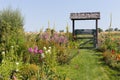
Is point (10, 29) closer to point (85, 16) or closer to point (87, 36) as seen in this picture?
point (87, 36)

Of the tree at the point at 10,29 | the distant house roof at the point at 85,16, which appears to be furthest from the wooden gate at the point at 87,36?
the tree at the point at 10,29

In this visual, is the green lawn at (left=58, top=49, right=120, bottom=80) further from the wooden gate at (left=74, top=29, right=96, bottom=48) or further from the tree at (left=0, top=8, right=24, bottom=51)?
the wooden gate at (left=74, top=29, right=96, bottom=48)

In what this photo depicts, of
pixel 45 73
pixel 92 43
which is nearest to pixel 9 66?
pixel 45 73

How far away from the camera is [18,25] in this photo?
20.7 metres

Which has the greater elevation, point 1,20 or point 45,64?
point 1,20

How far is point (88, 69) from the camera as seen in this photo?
14.5m

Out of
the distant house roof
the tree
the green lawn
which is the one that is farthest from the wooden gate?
the green lawn

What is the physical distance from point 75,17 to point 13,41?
8.65m

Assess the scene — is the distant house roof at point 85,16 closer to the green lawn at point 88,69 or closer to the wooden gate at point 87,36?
the wooden gate at point 87,36

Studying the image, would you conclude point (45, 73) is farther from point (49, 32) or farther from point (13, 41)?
point (49, 32)

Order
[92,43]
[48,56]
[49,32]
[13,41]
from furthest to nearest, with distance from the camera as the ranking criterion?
[92,43]
[49,32]
[13,41]
[48,56]

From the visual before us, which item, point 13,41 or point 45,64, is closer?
point 45,64

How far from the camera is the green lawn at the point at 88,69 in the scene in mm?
13000

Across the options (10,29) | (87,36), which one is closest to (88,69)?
(10,29)
